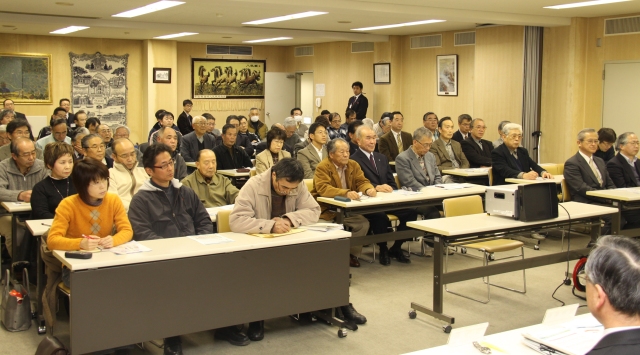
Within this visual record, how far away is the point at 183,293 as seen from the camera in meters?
4.23

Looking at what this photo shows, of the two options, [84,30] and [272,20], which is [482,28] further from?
[84,30]

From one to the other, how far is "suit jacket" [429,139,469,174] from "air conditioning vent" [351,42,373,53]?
21.9 ft

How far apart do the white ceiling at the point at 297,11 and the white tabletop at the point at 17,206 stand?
3.99 m

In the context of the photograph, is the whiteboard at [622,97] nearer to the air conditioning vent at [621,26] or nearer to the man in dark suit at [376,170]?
the air conditioning vent at [621,26]

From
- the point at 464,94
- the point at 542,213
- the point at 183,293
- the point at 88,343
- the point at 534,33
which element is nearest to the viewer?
the point at 88,343

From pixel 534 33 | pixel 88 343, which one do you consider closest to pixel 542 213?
pixel 88 343

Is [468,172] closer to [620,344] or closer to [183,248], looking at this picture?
[183,248]

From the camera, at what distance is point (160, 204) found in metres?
4.77

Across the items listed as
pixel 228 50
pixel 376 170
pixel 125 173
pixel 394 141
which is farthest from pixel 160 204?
pixel 228 50

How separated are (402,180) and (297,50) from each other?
37.4ft

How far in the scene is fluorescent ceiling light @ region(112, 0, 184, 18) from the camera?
31.1ft

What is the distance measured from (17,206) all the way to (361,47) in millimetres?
11046

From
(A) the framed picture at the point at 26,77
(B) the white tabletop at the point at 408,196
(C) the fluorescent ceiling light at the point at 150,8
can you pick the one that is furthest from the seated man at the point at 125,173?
(A) the framed picture at the point at 26,77

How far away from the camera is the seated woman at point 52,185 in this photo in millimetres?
5344
